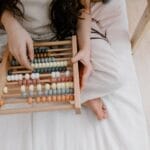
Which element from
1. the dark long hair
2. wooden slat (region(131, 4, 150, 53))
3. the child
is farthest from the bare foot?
wooden slat (region(131, 4, 150, 53))

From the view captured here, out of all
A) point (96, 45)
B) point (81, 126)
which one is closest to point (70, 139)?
point (81, 126)

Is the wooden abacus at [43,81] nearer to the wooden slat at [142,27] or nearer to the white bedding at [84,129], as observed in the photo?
the white bedding at [84,129]

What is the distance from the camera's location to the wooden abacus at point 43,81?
2.86 feet

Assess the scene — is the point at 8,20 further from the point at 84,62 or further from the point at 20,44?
the point at 84,62

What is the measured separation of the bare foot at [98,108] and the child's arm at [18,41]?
0.73ft

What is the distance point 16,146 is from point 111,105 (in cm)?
32

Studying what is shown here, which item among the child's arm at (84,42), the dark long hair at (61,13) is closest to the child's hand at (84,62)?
the child's arm at (84,42)

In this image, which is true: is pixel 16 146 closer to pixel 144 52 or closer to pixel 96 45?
pixel 96 45

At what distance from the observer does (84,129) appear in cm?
98

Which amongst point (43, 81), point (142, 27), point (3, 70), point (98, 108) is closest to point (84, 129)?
point (98, 108)

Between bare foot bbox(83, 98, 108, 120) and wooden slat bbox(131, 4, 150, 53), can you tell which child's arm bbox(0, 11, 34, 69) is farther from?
wooden slat bbox(131, 4, 150, 53)

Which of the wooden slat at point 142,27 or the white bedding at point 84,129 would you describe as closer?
the white bedding at point 84,129

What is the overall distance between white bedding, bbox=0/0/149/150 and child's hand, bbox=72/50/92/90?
0.12 meters

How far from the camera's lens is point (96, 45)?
1018 millimetres
